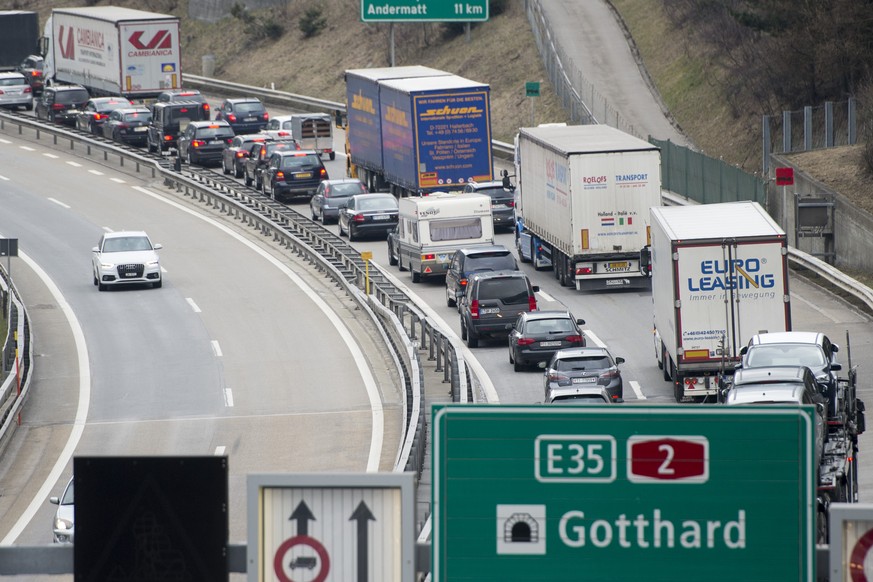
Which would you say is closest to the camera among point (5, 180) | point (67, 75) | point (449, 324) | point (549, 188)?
point (449, 324)

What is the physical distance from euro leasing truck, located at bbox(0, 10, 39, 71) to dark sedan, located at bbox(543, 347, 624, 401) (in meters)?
65.9

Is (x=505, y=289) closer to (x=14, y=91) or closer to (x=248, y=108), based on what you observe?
(x=248, y=108)

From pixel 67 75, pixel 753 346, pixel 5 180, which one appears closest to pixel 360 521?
pixel 753 346

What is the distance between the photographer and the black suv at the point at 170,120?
65.3 m

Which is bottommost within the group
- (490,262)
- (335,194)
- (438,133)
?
(490,262)

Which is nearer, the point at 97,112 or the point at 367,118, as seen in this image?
the point at 367,118

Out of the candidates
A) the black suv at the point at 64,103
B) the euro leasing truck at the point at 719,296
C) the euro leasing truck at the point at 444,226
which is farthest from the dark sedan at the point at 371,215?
the black suv at the point at 64,103

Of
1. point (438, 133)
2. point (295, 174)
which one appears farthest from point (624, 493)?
point (295, 174)

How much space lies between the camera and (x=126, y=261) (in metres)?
45.8

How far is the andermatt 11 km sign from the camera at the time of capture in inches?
305

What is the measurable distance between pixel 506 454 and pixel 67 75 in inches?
3005

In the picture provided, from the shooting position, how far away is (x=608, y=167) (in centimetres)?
3925

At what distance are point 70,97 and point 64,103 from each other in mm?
374

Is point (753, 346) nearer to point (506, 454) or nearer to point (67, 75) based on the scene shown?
point (506, 454)
